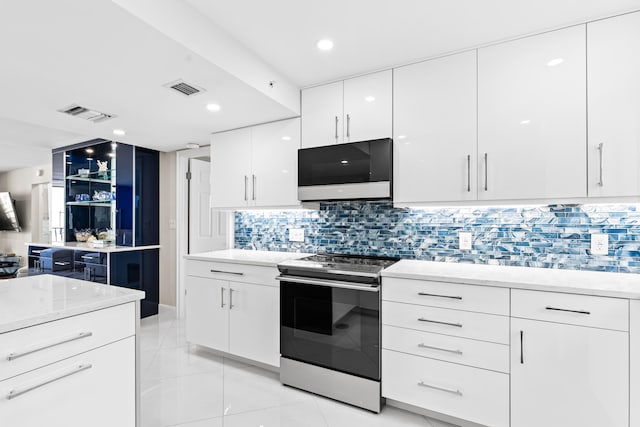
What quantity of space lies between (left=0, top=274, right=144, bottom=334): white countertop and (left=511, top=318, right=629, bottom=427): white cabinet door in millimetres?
2002

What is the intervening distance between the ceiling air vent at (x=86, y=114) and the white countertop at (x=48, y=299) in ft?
4.84

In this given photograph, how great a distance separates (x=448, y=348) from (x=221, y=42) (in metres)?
2.25

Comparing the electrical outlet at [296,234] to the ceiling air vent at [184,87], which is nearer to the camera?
the ceiling air vent at [184,87]

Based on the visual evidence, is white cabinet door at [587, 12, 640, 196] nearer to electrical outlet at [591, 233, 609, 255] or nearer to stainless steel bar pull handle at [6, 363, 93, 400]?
electrical outlet at [591, 233, 609, 255]

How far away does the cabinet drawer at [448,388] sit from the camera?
1787mm

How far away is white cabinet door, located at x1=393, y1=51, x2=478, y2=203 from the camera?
214 centimetres

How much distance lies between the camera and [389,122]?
2.38 meters

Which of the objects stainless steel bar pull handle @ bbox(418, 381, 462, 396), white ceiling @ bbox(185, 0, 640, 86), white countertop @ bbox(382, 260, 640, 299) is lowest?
stainless steel bar pull handle @ bbox(418, 381, 462, 396)

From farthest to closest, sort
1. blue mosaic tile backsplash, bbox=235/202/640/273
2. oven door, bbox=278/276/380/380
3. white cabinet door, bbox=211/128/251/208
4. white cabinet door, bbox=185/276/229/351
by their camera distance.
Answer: white cabinet door, bbox=211/128/251/208
white cabinet door, bbox=185/276/229/351
oven door, bbox=278/276/380/380
blue mosaic tile backsplash, bbox=235/202/640/273

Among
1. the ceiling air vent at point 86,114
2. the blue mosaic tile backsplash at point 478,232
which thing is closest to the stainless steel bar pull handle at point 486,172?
the blue mosaic tile backsplash at point 478,232

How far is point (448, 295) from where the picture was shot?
6.25ft

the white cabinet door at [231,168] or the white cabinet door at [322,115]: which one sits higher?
the white cabinet door at [322,115]

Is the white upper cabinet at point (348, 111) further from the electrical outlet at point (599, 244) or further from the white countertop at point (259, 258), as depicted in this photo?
the electrical outlet at point (599, 244)

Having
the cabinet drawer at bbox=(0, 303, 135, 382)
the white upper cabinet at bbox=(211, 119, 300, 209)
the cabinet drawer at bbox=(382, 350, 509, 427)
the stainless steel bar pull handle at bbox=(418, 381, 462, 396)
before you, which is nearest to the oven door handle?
the cabinet drawer at bbox=(382, 350, 509, 427)
